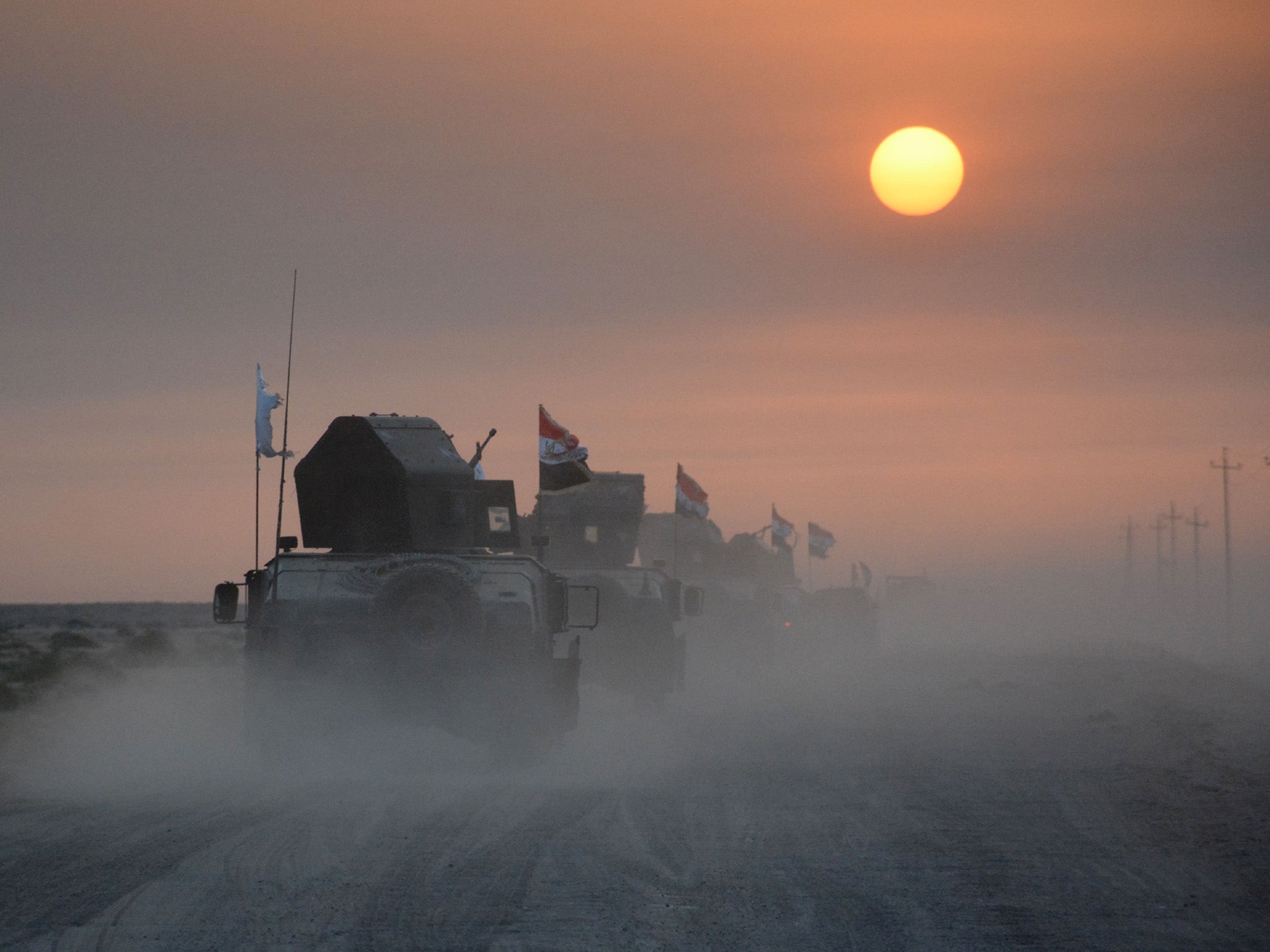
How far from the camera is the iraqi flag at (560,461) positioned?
26516 mm

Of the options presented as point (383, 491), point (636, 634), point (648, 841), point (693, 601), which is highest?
point (383, 491)

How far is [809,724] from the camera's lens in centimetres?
2375

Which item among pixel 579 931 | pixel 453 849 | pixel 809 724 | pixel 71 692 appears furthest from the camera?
pixel 71 692

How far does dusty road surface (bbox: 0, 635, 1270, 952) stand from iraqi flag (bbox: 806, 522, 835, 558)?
39.5 meters

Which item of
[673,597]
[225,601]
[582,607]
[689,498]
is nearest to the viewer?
[225,601]

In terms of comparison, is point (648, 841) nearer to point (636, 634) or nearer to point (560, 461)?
point (636, 634)

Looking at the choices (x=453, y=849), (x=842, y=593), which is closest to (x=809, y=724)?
(x=453, y=849)

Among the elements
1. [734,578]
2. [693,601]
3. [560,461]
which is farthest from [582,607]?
[734,578]

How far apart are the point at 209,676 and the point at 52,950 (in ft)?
97.0

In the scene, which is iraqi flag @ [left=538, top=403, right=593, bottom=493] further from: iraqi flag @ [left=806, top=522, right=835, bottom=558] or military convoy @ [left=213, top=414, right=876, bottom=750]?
iraqi flag @ [left=806, top=522, right=835, bottom=558]

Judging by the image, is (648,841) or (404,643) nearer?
(648,841)

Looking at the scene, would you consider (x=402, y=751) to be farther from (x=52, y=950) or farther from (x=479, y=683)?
(x=52, y=950)

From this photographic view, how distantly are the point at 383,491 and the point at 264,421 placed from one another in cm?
496

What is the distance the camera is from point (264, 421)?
894 inches
